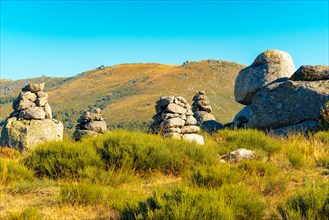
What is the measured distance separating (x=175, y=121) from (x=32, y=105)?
7.13 m

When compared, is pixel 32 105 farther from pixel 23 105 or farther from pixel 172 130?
pixel 172 130

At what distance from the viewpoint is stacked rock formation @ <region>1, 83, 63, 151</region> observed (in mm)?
14375

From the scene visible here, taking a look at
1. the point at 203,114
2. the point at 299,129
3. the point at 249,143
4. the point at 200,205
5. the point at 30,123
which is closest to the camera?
the point at 200,205

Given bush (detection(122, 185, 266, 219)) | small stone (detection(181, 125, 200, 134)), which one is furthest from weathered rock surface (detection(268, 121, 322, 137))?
bush (detection(122, 185, 266, 219))

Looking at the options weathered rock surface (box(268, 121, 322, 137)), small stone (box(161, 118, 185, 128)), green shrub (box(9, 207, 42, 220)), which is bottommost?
green shrub (box(9, 207, 42, 220))

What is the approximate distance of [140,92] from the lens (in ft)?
495

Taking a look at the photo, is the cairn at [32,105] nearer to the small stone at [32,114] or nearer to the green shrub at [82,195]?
the small stone at [32,114]

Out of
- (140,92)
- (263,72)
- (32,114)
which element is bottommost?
(32,114)

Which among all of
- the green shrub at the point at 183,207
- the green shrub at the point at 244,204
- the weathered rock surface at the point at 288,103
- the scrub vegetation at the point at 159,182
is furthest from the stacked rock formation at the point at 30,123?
the green shrub at the point at 244,204

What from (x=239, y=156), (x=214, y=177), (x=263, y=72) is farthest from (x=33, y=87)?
(x=263, y=72)

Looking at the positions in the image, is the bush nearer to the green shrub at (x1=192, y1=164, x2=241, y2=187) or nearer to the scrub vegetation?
the scrub vegetation

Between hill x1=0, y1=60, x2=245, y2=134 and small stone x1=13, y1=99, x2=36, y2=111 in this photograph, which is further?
hill x1=0, y1=60, x2=245, y2=134

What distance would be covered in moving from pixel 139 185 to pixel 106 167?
1.49m

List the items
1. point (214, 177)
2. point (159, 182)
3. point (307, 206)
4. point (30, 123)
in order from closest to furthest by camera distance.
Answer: point (307, 206) → point (214, 177) → point (159, 182) → point (30, 123)
